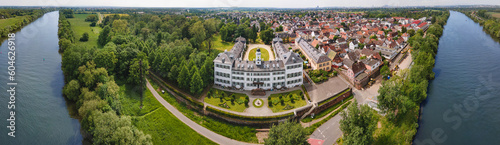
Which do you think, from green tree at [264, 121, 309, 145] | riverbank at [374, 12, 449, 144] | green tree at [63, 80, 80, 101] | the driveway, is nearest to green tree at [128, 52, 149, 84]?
green tree at [63, 80, 80, 101]

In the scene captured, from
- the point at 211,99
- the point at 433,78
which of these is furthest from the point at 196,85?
the point at 433,78

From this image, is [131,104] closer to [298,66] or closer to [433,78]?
[298,66]

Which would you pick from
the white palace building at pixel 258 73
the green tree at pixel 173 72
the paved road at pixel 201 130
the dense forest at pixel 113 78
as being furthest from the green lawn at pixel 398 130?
the green tree at pixel 173 72

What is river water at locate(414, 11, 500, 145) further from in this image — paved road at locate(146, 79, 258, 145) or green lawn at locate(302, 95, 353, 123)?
paved road at locate(146, 79, 258, 145)

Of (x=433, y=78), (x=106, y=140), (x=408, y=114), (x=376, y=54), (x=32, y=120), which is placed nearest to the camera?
(x=106, y=140)

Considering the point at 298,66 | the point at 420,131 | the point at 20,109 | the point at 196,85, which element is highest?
the point at 298,66
